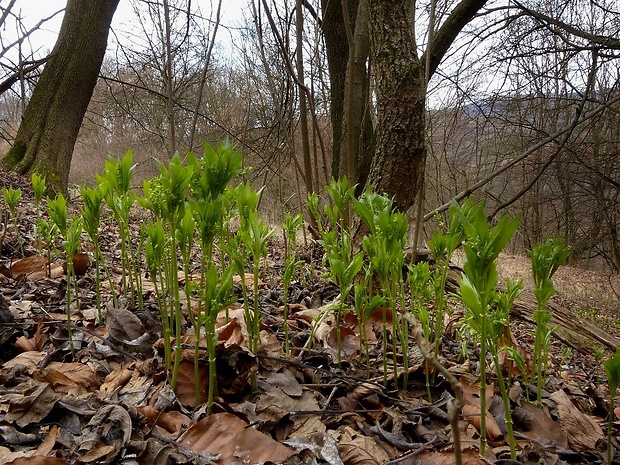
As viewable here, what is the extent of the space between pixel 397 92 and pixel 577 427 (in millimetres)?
2320

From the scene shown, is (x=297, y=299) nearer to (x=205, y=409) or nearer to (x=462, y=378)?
(x=462, y=378)

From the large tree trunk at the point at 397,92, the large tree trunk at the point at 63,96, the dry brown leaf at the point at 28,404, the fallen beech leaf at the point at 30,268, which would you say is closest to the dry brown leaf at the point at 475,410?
the dry brown leaf at the point at 28,404

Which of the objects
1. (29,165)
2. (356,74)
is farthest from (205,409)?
(29,165)

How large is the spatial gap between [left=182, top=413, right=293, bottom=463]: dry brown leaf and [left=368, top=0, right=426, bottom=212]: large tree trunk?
2196 millimetres

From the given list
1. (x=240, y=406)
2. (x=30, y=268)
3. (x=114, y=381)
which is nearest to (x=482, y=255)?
(x=240, y=406)

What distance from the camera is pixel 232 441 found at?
105 cm

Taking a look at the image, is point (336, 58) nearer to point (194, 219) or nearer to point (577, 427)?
point (194, 219)

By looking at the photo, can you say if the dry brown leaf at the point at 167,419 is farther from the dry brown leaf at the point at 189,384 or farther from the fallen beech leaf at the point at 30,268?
the fallen beech leaf at the point at 30,268

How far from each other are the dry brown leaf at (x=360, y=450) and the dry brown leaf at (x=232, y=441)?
0.16 meters

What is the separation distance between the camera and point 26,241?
10.8 ft

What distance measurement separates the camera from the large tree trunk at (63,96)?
563 cm

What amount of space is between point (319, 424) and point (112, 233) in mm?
3915

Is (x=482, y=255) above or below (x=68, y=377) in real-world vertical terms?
above

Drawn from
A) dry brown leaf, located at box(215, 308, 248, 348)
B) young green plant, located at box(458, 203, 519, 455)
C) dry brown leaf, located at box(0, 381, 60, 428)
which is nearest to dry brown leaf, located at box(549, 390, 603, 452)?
young green plant, located at box(458, 203, 519, 455)
